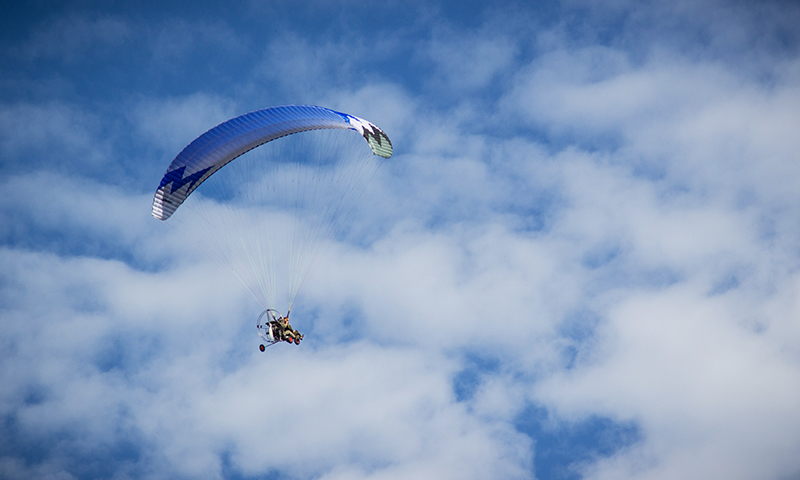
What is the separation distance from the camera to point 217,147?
28406 mm

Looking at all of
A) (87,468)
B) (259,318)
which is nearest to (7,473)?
(87,468)

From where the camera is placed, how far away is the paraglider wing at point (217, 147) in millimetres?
28219

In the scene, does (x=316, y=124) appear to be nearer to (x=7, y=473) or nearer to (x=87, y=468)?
(x=7, y=473)

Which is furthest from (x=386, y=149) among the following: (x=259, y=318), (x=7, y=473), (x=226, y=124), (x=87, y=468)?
(x=87, y=468)

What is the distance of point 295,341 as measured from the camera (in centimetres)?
2966

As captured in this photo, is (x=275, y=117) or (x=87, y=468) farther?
(x=87, y=468)

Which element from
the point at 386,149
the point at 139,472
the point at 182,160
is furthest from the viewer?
the point at 139,472

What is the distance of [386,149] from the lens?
31.6 metres

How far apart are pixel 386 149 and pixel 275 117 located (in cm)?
522

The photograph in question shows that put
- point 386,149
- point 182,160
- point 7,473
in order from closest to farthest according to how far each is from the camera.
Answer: point 182,160, point 386,149, point 7,473

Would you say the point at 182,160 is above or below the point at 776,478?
below

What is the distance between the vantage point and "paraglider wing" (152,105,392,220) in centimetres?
2822

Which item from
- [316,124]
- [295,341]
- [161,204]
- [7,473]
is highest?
[7,473]

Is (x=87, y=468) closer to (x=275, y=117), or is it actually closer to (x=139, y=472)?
(x=139, y=472)
